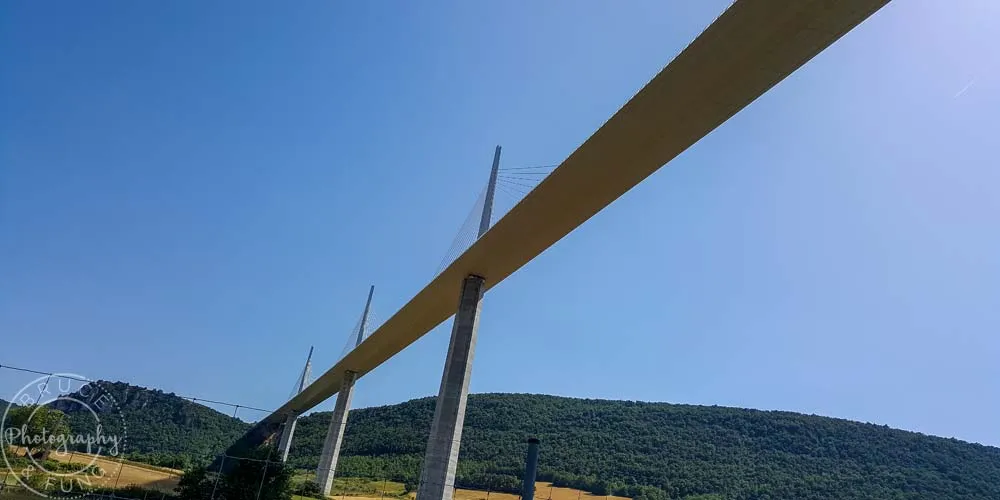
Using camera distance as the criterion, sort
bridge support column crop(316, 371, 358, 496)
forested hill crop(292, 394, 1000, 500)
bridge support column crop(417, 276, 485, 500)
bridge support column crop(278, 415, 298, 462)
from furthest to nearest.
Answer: forested hill crop(292, 394, 1000, 500), bridge support column crop(278, 415, 298, 462), bridge support column crop(316, 371, 358, 496), bridge support column crop(417, 276, 485, 500)

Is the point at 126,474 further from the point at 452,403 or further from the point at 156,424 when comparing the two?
the point at 452,403

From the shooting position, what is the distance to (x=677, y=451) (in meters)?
62.6

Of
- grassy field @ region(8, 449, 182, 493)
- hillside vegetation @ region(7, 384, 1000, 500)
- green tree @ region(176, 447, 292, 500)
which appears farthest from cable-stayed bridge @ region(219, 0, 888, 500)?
hillside vegetation @ region(7, 384, 1000, 500)

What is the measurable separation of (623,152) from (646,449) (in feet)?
182

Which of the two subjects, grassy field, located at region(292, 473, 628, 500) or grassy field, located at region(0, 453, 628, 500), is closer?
grassy field, located at region(0, 453, 628, 500)

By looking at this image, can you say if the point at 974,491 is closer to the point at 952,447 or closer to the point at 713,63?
the point at 952,447

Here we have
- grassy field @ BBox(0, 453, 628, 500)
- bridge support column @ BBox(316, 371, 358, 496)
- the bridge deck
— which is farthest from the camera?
bridge support column @ BBox(316, 371, 358, 496)

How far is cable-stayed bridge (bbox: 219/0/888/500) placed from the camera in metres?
10.6

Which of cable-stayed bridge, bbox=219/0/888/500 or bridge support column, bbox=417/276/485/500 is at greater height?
cable-stayed bridge, bbox=219/0/888/500

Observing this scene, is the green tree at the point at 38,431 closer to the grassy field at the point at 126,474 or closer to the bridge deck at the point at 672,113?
the grassy field at the point at 126,474

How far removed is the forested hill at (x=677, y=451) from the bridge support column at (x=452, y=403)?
27.2 m

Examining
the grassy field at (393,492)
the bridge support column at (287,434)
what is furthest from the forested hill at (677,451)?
the bridge support column at (287,434)

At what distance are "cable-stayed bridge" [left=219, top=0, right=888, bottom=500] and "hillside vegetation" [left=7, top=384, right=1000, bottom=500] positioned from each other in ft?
69.9

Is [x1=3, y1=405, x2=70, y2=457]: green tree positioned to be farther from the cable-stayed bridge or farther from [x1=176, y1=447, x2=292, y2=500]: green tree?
the cable-stayed bridge
